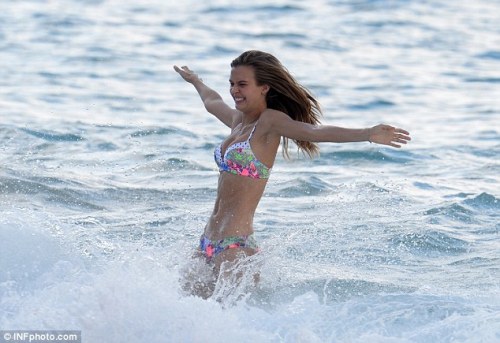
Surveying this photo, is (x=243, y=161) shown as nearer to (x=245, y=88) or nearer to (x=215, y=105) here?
(x=245, y=88)

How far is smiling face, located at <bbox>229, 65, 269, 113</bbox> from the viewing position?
6098 millimetres

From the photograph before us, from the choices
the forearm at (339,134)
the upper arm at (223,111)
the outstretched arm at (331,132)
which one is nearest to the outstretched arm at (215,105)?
Answer: the upper arm at (223,111)

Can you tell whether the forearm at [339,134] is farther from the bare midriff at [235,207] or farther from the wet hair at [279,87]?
the bare midriff at [235,207]

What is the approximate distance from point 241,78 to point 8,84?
896 centimetres

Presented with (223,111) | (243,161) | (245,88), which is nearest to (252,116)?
(245,88)

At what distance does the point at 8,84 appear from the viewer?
47.4 feet

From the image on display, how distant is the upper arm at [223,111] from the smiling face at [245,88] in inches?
13.6

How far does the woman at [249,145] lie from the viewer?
602cm

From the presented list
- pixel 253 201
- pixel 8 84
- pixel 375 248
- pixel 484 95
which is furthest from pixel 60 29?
pixel 253 201

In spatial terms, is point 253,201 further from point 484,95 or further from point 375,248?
point 484,95

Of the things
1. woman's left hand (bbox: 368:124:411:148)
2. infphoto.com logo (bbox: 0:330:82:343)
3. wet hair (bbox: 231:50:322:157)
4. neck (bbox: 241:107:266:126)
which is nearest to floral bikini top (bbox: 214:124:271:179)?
neck (bbox: 241:107:266:126)

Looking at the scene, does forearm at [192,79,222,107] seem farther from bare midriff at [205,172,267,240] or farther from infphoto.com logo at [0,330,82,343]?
infphoto.com logo at [0,330,82,343]

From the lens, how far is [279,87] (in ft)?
20.2

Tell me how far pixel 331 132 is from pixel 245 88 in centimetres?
59
